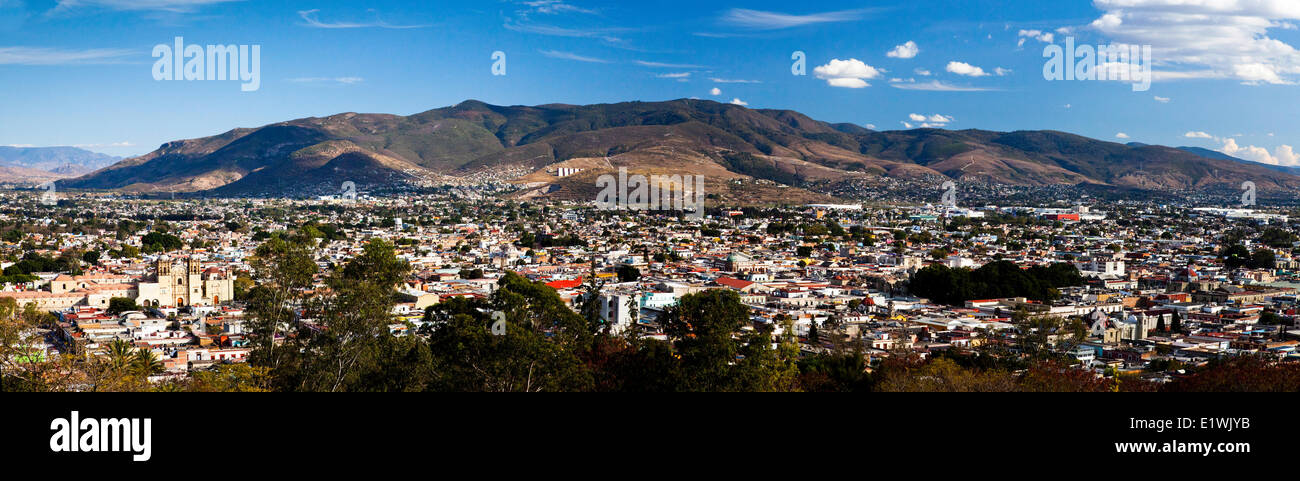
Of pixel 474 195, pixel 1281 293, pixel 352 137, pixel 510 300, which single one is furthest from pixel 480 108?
pixel 510 300

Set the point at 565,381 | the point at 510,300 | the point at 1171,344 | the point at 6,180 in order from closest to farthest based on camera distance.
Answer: the point at 565,381 → the point at 510,300 → the point at 1171,344 → the point at 6,180

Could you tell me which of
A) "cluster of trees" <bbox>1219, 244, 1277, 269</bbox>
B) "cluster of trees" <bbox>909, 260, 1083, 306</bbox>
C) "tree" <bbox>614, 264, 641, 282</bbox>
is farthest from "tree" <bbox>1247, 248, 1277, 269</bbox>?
"tree" <bbox>614, 264, 641, 282</bbox>

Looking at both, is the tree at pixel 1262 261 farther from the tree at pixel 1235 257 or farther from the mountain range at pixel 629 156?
the mountain range at pixel 629 156

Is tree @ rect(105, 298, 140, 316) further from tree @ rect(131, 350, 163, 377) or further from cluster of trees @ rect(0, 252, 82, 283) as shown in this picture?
tree @ rect(131, 350, 163, 377)

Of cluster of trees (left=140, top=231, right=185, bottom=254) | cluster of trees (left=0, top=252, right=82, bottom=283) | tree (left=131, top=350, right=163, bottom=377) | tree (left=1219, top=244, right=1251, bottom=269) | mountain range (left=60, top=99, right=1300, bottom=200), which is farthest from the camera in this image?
mountain range (left=60, top=99, right=1300, bottom=200)

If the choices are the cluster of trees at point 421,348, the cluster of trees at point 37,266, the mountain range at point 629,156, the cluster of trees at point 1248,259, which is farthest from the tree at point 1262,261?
the mountain range at point 629,156
